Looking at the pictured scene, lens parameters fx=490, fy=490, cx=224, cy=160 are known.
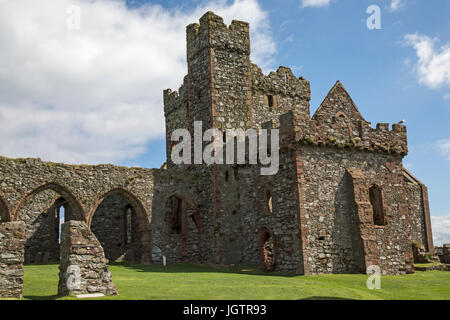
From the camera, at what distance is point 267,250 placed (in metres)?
21.7

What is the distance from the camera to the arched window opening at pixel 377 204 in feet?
70.5

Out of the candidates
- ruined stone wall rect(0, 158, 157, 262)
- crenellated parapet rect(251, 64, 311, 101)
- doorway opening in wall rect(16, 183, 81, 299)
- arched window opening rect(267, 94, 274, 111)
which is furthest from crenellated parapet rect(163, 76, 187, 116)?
doorway opening in wall rect(16, 183, 81, 299)

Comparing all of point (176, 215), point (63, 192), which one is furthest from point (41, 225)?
point (176, 215)

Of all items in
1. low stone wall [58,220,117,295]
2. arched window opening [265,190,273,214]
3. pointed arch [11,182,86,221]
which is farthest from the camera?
pointed arch [11,182,86,221]

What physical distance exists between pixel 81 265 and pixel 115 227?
18.6 metres

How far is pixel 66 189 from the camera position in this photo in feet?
80.0

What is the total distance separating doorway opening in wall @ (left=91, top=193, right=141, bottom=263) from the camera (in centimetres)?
3069

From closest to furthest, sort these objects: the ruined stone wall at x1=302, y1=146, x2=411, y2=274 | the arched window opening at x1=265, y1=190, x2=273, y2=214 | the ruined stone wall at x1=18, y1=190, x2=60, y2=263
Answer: the ruined stone wall at x1=302, y1=146, x2=411, y2=274 < the arched window opening at x1=265, y1=190, x2=273, y2=214 < the ruined stone wall at x1=18, y1=190, x2=60, y2=263

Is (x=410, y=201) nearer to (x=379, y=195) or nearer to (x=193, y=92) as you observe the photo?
(x=379, y=195)

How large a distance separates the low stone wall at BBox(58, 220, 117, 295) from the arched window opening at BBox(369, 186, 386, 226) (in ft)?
42.5

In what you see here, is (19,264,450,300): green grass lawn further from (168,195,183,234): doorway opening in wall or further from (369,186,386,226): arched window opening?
(168,195,183,234): doorway opening in wall

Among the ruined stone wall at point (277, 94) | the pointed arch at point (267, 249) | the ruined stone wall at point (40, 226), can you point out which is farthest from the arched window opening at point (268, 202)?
the ruined stone wall at point (40, 226)
